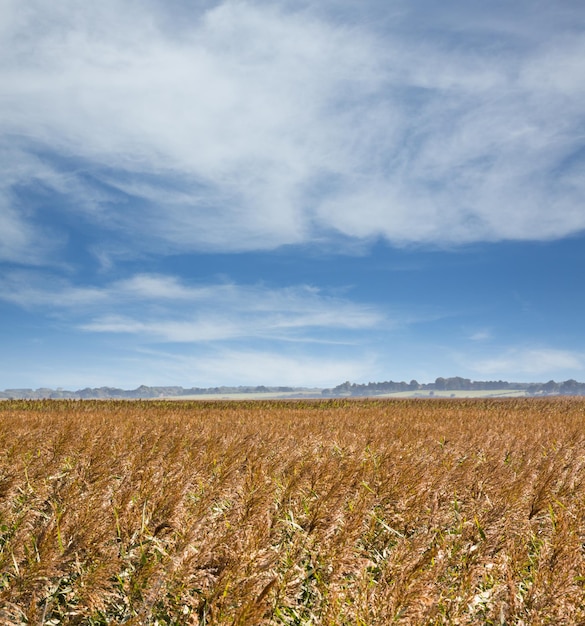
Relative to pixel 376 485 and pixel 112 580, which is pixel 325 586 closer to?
pixel 112 580

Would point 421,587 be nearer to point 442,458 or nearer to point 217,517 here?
point 217,517

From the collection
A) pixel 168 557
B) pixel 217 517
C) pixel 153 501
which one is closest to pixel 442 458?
pixel 217 517

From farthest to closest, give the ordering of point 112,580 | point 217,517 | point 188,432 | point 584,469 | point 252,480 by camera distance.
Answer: point 188,432 → point 584,469 → point 252,480 → point 217,517 → point 112,580

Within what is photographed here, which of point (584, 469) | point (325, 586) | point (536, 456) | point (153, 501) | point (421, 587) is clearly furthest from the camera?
point (536, 456)

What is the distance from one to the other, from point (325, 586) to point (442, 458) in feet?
17.3

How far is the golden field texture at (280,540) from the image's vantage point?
281cm

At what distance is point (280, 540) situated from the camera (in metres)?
4.44

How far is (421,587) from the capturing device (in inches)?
105

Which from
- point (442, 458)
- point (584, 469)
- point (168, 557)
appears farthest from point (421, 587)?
point (584, 469)

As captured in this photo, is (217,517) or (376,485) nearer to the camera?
(217,517)

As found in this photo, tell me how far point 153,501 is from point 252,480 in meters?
1.37

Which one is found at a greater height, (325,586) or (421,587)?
(421,587)

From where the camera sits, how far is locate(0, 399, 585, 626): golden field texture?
281 cm

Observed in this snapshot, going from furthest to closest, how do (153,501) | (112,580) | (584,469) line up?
(584,469) < (153,501) < (112,580)
